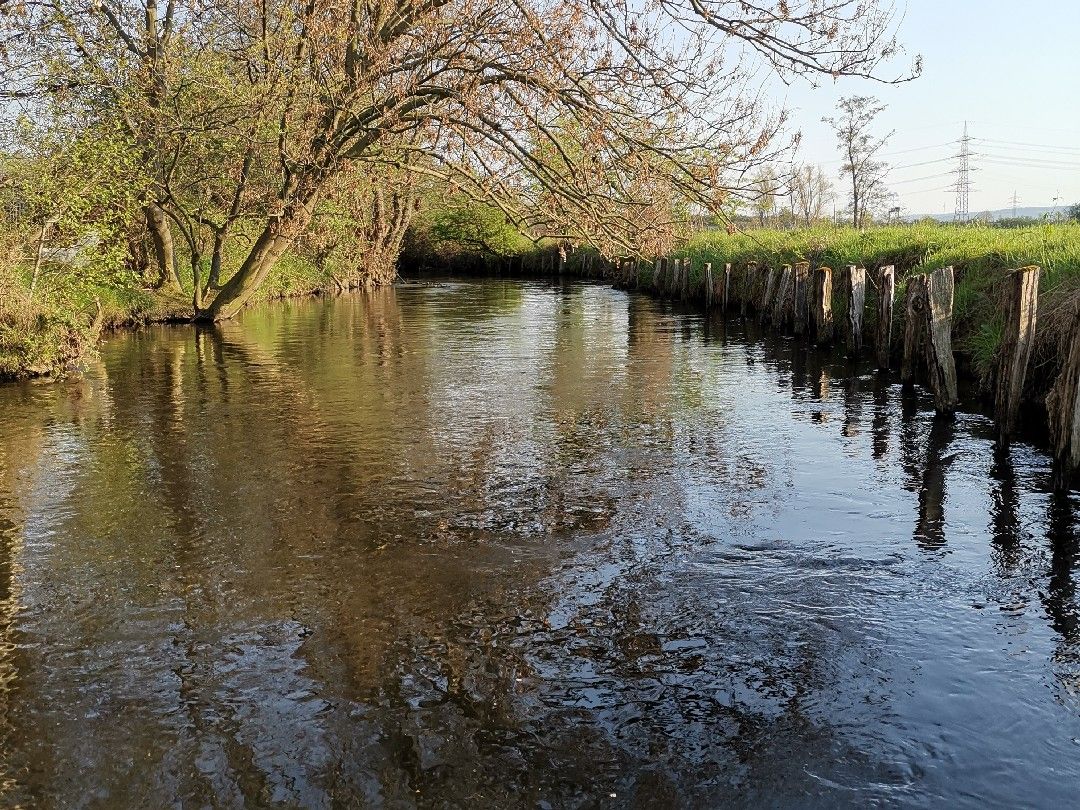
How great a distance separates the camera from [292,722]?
16.4 feet

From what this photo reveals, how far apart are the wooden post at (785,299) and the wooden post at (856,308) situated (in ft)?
16.9

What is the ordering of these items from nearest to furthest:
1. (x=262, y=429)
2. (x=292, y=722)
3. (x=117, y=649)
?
Result: 1. (x=292, y=722)
2. (x=117, y=649)
3. (x=262, y=429)

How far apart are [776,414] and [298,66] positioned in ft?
41.3

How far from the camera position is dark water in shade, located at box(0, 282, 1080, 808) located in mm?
4602

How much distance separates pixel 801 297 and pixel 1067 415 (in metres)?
14.1

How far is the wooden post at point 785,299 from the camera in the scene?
24.3 meters

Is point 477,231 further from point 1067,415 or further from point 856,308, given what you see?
point 1067,415

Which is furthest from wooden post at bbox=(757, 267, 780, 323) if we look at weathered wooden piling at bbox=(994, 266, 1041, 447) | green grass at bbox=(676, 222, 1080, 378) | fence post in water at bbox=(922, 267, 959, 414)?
weathered wooden piling at bbox=(994, 266, 1041, 447)

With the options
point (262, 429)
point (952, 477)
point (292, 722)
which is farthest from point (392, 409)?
point (292, 722)

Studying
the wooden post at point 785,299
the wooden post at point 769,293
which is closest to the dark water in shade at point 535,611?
the wooden post at point 785,299

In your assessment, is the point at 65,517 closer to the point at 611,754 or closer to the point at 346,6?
the point at 611,754

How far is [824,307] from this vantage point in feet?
68.5

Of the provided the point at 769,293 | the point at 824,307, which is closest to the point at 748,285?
the point at 769,293

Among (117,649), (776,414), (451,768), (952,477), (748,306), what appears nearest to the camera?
(451,768)
